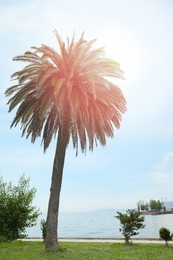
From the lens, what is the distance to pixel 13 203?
1137 inches

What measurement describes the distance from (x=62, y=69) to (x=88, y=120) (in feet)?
13.0

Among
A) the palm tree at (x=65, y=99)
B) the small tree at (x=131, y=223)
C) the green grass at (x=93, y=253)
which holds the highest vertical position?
the palm tree at (x=65, y=99)

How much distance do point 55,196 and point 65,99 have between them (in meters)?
6.79

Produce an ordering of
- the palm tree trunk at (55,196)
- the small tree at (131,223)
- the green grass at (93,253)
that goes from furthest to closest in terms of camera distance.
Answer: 1. the small tree at (131,223)
2. the palm tree trunk at (55,196)
3. the green grass at (93,253)

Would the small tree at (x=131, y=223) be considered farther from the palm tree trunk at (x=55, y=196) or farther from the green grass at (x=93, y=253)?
the palm tree trunk at (x=55, y=196)

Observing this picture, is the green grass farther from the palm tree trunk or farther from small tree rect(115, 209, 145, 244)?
small tree rect(115, 209, 145, 244)

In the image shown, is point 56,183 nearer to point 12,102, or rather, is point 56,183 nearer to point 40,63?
point 12,102

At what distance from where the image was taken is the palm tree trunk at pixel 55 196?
77.6 feet

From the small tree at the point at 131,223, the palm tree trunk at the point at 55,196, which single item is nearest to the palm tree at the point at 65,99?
the palm tree trunk at the point at 55,196

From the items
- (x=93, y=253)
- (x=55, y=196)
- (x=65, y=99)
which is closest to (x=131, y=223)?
(x=93, y=253)

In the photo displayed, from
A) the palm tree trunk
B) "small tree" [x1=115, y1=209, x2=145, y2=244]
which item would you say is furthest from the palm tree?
"small tree" [x1=115, y1=209, x2=145, y2=244]

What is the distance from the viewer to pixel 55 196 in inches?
964

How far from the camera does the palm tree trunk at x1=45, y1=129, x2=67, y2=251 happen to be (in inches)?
931

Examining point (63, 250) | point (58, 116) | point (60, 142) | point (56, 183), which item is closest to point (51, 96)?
point (58, 116)
